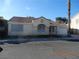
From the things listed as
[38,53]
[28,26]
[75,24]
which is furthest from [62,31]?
[38,53]

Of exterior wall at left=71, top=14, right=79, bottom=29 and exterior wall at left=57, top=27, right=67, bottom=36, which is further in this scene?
exterior wall at left=71, top=14, right=79, bottom=29

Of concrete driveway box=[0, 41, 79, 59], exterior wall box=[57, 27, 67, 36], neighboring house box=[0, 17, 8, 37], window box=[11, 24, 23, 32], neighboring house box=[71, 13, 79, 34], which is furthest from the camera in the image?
neighboring house box=[71, 13, 79, 34]

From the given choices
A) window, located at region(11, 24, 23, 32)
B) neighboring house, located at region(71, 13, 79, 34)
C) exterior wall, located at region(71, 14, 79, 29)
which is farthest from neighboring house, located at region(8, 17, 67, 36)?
exterior wall, located at region(71, 14, 79, 29)

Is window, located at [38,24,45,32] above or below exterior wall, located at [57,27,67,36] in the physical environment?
above

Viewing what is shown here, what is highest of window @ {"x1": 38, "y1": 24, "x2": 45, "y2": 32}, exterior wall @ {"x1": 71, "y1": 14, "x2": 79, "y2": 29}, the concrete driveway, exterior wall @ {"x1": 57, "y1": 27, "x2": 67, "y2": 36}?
exterior wall @ {"x1": 71, "y1": 14, "x2": 79, "y2": 29}

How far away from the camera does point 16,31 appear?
3981cm

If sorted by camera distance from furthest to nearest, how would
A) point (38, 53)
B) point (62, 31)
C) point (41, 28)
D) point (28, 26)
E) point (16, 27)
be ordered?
point (62, 31)
point (41, 28)
point (28, 26)
point (16, 27)
point (38, 53)

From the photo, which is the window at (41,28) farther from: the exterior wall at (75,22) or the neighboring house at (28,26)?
the exterior wall at (75,22)

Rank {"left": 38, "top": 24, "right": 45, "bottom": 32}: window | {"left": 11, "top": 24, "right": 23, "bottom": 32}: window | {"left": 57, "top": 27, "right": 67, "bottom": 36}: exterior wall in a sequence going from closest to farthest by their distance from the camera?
{"left": 11, "top": 24, "right": 23, "bottom": 32}: window → {"left": 38, "top": 24, "right": 45, "bottom": 32}: window → {"left": 57, "top": 27, "right": 67, "bottom": 36}: exterior wall

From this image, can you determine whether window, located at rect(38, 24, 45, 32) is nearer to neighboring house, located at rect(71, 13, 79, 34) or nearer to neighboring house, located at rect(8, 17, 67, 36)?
neighboring house, located at rect(8, 17, 67, 36)

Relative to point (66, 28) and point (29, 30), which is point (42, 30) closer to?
point (29, 30)

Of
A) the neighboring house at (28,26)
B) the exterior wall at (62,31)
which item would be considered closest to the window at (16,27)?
the neighboring house at (28,26)

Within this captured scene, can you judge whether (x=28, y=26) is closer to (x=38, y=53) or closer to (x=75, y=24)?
(x=75, y=24)

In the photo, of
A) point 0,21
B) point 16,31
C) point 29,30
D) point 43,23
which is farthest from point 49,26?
point 0,21
